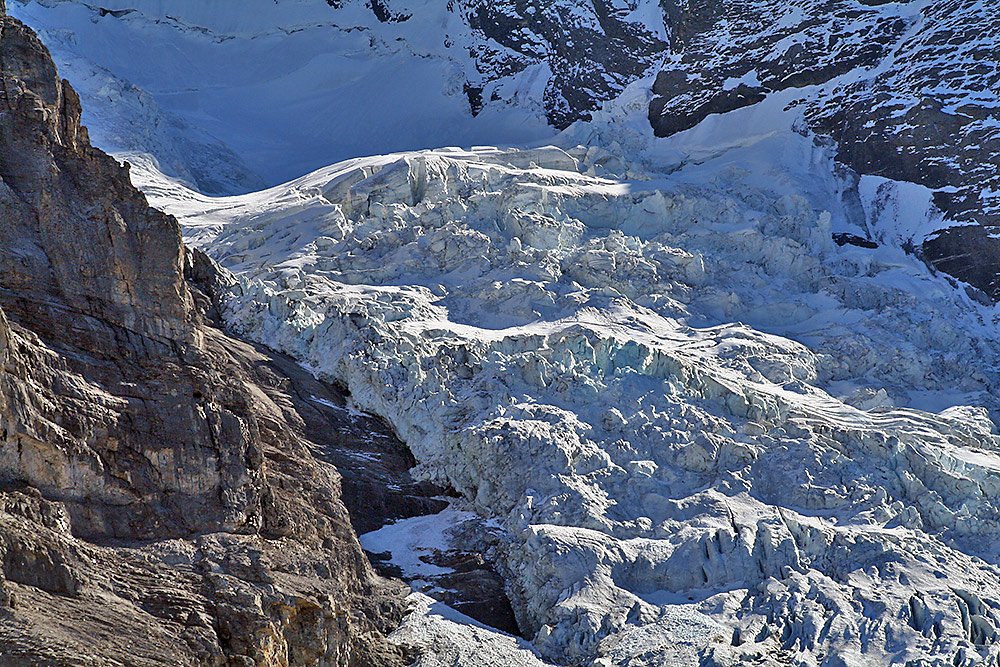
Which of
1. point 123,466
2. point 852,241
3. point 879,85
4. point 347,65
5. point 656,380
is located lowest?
point 656,380

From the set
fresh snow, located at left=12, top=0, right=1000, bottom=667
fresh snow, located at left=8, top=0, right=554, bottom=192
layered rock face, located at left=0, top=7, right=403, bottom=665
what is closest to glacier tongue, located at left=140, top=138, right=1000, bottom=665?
fresh snow, located at left=12, top=0, right=1000, bottom=667

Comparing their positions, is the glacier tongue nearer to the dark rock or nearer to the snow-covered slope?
the dark rock

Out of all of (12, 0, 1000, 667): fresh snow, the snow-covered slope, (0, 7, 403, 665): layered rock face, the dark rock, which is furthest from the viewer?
the snow-covered slope

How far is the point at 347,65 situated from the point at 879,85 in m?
40.0

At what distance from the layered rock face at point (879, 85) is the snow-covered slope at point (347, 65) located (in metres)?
6.37

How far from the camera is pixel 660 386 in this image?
155 ft

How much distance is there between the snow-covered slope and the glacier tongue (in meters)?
17.2

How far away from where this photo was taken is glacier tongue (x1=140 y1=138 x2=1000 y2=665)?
38.7 metres

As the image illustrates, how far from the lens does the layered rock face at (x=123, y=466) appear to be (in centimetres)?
2658

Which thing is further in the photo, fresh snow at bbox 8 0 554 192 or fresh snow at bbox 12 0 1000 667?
fresh snow at bbox 8 0 554 192

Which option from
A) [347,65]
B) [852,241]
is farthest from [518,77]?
[852,241]

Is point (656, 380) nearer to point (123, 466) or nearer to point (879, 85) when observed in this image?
point (123, 466)

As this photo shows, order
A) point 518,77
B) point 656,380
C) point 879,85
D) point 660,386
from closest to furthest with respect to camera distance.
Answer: point 660,386, point 656,380, point 879,85, point 518,77

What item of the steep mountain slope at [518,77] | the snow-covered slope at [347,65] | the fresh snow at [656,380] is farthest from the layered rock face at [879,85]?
the snow-covered slope at [347,65]
